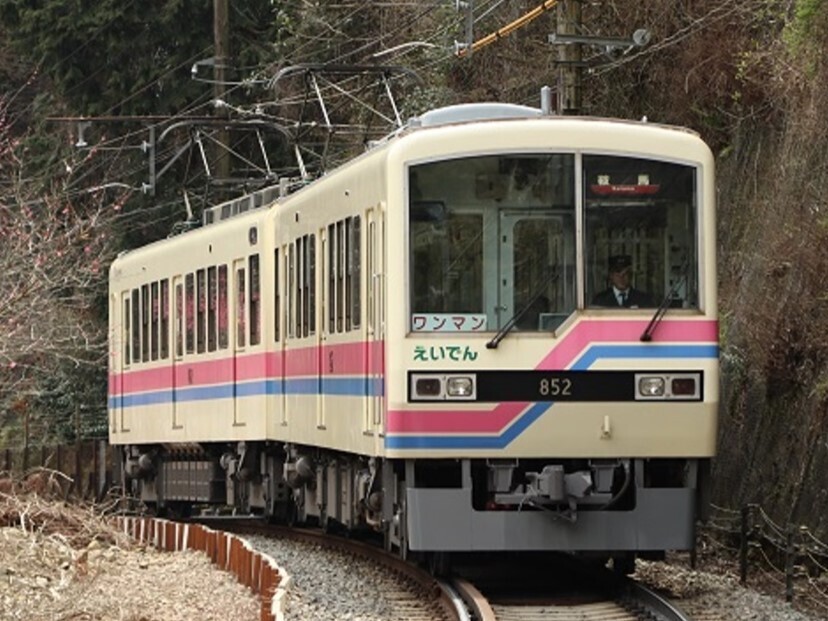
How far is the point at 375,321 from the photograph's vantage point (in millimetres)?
15422

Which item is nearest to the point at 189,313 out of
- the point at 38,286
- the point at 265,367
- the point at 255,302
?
the point at 38,286

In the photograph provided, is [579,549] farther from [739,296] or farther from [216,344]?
[216,344]

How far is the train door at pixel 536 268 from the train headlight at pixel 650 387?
2.09 ft

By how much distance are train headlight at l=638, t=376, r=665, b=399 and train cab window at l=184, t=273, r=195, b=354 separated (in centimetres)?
1010

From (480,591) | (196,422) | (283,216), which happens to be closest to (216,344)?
(196,422)

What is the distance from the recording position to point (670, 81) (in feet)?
87.1

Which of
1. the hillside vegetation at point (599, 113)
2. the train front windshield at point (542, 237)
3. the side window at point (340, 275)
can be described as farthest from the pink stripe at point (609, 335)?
the hillside vegetation at point (599, 113)

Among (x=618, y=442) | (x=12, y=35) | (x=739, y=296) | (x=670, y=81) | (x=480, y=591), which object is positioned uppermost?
(x=12, y=35)

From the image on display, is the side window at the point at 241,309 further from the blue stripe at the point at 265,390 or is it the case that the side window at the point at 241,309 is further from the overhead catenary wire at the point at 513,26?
the overhead catenary wire at the point at 513,26

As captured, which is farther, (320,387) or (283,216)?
(283,216)

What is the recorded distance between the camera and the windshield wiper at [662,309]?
14.8 m

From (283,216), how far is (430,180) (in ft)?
17.2

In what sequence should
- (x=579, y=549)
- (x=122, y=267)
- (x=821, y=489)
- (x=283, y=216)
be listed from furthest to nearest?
(x=122, y=267) → (x=283, y=216) → (x=821, y=489) → (x=579, y=549)

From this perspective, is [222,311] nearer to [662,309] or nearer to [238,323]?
[238,323]
